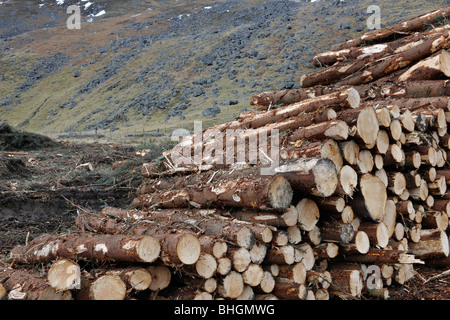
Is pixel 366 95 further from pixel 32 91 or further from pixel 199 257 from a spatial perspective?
pixel 32 91

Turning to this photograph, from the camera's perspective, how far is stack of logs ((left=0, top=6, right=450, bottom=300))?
351 centimetres

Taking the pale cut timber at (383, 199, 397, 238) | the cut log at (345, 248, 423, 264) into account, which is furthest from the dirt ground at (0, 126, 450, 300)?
the pale cut timber at (383, 199, 397, 238)

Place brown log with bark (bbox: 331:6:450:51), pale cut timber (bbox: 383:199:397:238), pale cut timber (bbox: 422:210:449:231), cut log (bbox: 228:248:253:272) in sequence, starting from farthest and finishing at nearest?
1. brown log with bark (bbox: 331:6:450:51)
2. pale cut timber (bbox: 422:210:449:231)
3. pale cut timber (bbox: 383:199:397:238)
4. cut log (bbox: 228:248:253:272)

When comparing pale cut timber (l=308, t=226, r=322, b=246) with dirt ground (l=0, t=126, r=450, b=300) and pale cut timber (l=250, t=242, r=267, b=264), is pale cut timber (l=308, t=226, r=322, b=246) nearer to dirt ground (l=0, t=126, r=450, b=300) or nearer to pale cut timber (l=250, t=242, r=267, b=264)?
pale cut timber (l=250, t=242, r=267, b=264)

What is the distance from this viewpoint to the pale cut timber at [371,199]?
4363mm

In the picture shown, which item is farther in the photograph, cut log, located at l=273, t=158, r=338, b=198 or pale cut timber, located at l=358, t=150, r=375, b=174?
pale cut timber, located at l=358, t=150, r=375, b=174

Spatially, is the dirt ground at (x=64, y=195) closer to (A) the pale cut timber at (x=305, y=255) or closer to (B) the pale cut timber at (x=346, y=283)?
(B) the pale cut timber at (x=346, y=283)

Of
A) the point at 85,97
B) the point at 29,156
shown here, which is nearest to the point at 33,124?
the point at 85,97

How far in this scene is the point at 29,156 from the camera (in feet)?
46.4

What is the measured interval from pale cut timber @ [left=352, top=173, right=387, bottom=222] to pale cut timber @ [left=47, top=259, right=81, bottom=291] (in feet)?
11.1

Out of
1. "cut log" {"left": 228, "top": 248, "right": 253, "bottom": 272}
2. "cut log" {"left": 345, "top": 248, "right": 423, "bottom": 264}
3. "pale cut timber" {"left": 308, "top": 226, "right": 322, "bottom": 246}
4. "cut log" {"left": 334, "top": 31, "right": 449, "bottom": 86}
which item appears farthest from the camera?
"cut log" {"left": 334, "top": 31, "right": 449, "bottom": 86}

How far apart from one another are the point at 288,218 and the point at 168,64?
122ft

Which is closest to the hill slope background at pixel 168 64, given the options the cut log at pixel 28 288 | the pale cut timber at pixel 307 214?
the pale cut timber at pixel 307 214
